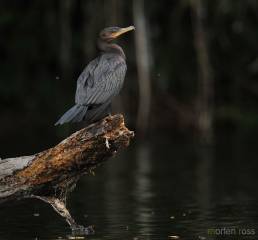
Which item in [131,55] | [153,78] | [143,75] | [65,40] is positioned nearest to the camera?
[143,75]

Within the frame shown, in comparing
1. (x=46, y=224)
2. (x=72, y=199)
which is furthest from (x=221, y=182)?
(x=46, y=224)

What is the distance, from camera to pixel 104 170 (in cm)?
2175

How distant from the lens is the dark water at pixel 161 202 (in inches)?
499

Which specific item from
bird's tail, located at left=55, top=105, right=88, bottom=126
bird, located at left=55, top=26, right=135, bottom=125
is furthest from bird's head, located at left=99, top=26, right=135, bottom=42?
bird's tail, located at left=55, top=105, right=88, bottom=126

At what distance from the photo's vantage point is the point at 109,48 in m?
14.8

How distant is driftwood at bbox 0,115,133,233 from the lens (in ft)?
40.0

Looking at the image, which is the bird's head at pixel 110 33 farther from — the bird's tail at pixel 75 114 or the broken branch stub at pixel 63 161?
the broken branch stub at pixel 63 161

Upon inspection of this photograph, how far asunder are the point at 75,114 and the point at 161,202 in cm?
341

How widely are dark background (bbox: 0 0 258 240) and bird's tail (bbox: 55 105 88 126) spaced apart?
764 centimetres

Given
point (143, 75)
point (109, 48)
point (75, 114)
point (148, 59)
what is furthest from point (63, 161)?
point (148, 59)

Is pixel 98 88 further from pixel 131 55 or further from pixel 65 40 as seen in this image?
pixel 65 40

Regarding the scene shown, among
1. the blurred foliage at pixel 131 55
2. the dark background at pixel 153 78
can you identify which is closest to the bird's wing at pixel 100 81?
the dark background at pixel 153 78

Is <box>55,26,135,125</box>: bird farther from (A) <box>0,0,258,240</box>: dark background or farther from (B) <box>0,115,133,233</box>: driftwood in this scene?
(A) <box>0,0,258,240</box>: dark background

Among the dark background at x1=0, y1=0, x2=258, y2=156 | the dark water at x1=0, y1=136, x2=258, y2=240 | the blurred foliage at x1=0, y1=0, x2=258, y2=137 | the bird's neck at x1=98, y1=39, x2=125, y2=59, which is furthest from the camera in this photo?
the blurred foliage at x1=0, y1=0, x2=258, y2=137
